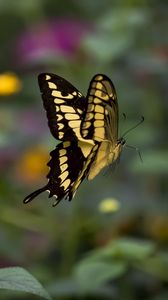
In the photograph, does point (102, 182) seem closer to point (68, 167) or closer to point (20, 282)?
point (68, 167)

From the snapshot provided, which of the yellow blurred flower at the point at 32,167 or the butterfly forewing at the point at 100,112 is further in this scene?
the yellow blurred flower at the point at 32,167

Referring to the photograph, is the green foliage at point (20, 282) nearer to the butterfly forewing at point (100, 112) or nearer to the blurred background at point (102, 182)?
the butterfly forewing at point (100, 112)

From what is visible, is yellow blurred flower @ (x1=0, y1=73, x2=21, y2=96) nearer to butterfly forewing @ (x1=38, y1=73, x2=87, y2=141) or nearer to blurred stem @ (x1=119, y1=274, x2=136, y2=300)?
blurred stem @ (x1=119, y1=274, x2=136, y2=300)

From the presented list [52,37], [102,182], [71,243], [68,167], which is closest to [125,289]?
[71,243]

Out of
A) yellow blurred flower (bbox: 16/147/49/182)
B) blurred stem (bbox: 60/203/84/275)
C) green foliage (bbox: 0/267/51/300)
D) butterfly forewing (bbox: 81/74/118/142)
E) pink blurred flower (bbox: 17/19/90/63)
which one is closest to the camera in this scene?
green foliage (bbox: 0/267/51/300)

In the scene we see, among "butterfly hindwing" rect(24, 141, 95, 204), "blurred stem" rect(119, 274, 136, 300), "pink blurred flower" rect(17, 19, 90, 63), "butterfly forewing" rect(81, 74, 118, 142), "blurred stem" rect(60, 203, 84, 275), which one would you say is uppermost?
"pink blurred flower" rect(17, 19, 90, 63)

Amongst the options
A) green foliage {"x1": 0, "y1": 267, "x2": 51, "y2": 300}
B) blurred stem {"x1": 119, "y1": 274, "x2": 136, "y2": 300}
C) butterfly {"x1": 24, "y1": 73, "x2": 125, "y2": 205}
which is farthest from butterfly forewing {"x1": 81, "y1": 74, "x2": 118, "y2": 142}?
blurred stem {"x1": 119, "y1": 274, "x2": 136, "y2": 300}

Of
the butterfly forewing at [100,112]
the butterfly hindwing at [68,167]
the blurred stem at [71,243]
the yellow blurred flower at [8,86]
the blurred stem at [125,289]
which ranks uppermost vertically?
the yellow blurred flower at [8,86]

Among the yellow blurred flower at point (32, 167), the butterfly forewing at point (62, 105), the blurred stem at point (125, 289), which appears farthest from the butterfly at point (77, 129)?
the yellow blurred flower at point (32, 167)
